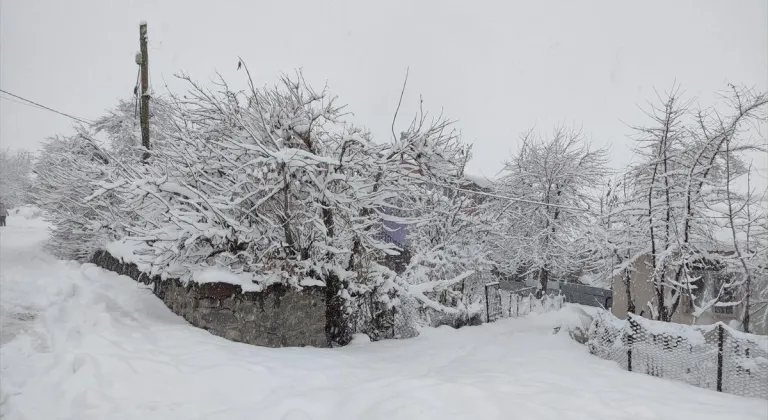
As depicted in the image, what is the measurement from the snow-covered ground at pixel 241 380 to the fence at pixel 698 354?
956mm

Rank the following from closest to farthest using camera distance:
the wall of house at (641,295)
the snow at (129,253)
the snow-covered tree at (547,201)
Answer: the snow at (129,253), the wall of house at (641,295), the snow-covered tree at (547,201)

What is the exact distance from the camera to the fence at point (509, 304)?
51.7 ft

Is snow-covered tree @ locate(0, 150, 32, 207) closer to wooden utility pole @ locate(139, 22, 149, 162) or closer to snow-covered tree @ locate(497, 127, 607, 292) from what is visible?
wooden utility pole @ locate(139, 22, 149, 162)

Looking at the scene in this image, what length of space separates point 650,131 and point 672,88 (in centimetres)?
95

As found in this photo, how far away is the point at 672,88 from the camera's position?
9.33 m

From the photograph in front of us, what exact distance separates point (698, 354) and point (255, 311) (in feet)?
21.6

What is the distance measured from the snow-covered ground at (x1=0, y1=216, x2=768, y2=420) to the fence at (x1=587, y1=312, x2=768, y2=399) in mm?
956

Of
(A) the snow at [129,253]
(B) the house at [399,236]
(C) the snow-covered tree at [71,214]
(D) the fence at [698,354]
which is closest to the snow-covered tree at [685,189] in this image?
(D) the fence at [698,354]

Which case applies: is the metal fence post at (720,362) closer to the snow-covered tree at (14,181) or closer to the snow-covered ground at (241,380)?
the snow-covered ground at (241,380)

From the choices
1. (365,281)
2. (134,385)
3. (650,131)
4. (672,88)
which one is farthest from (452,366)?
(672,88)

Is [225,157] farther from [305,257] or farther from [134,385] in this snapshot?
[134,385]

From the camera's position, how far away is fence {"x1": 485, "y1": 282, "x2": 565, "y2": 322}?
15752mm

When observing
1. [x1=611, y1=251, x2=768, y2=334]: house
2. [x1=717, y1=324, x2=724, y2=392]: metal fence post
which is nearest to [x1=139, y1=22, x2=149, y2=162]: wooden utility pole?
[x1=717, y1=324, x2=724, y2=392]: metal fence post

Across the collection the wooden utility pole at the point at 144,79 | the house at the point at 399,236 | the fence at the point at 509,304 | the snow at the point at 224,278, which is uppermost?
the wooden utility pole at the point at 144,79
